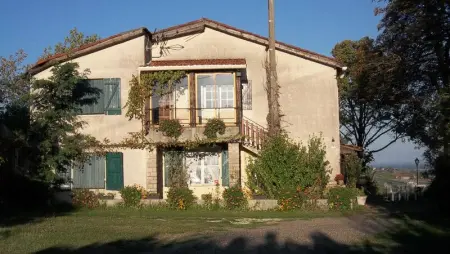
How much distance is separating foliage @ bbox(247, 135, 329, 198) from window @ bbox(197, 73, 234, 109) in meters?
2.77

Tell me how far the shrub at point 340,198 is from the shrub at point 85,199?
30.7 ft

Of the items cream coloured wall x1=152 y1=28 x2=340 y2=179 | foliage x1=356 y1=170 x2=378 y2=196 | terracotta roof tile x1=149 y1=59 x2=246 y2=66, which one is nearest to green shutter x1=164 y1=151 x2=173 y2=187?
cream coloured wall x1=152 y1=28 x2=340 y2=179

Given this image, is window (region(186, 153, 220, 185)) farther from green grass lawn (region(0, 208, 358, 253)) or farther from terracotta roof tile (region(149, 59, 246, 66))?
terracotta roof tile (region(149, 59, 246, 66))

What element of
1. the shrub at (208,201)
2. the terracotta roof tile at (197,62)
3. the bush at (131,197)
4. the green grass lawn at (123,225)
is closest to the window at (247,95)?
the terracotta roof tile at (197,62)

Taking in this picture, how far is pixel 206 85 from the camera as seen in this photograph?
75.9 ft

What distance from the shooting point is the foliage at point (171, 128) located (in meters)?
22.4

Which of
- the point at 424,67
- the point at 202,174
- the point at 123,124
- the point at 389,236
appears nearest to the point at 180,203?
the point at 202,174

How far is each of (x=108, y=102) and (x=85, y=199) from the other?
170 inches

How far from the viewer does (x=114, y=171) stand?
75.8ft

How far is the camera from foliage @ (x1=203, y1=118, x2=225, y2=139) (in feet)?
73.2

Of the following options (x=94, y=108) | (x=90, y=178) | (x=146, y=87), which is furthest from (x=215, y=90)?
(x=90, y=178)

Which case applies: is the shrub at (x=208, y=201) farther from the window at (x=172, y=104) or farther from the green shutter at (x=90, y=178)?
the green shutter at (x=90, y=178)

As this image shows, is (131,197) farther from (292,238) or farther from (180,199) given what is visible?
(292,238)

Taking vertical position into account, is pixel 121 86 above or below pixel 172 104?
above
